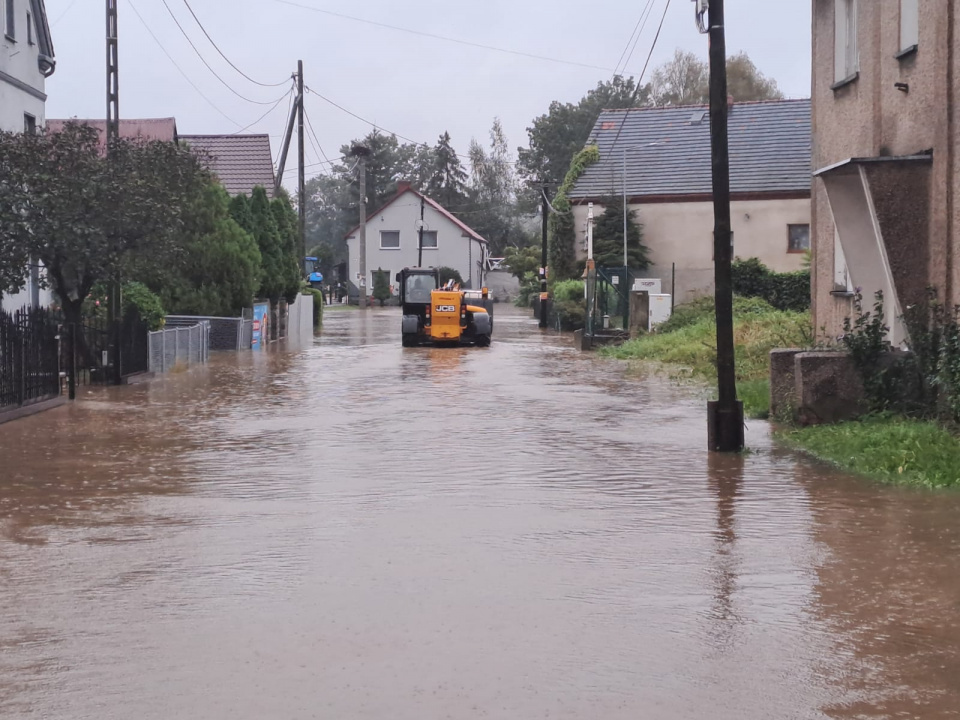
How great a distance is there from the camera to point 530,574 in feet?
25.8

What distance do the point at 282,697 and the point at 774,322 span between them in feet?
74.6

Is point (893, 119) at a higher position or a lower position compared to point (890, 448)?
higher

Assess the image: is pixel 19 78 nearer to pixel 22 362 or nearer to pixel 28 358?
pixel 28 358

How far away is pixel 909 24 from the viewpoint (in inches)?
591

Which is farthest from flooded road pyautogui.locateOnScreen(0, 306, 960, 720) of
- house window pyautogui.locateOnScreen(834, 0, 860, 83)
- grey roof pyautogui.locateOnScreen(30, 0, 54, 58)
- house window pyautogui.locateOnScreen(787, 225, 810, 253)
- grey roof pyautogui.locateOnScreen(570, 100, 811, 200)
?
grey roof pyautogui.locateOnScreen(570, 100, 811, 200)

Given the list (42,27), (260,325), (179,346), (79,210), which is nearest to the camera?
(79,210)

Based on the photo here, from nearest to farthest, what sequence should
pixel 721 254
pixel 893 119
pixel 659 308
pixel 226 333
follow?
pixel 721 254
pixel 893 119
pixel 226 333
pixel 659 308

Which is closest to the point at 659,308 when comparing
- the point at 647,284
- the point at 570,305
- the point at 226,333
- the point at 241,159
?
the point at 647,284

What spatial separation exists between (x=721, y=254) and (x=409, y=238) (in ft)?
269

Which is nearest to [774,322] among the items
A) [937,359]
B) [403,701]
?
[937,359]

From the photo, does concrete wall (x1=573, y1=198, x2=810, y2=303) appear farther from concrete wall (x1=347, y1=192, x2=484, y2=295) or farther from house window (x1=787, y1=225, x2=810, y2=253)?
concrete wall (x1=347, y1=192, x2=484, y2=295)

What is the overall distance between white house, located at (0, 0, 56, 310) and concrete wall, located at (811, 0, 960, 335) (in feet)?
55.1

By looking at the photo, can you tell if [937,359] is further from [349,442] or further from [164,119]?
[164,119]

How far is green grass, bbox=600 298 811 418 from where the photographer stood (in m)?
19.8
